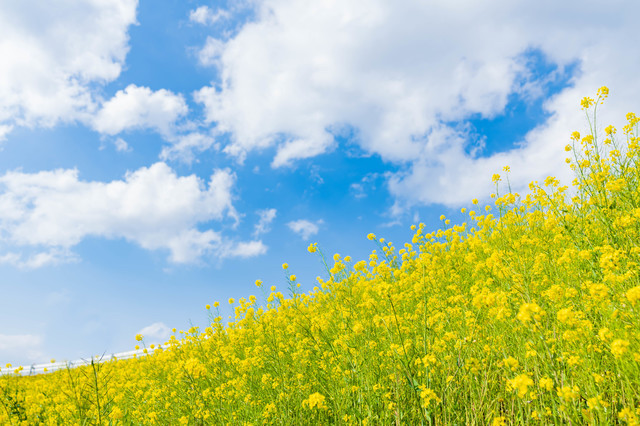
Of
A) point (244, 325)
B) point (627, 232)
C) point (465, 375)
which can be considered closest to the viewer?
point (465, 375)

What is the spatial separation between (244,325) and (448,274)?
3.45 meters

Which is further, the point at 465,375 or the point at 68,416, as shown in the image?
the point at 68,416

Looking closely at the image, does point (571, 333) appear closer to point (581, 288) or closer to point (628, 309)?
point (628, 309)

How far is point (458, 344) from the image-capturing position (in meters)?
3.00

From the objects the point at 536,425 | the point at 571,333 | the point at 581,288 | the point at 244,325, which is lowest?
the point at 536,425

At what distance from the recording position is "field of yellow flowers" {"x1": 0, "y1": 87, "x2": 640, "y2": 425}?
2.57 m

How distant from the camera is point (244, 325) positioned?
6711mm

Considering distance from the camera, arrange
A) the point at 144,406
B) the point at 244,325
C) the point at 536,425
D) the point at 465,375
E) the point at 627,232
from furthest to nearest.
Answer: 1. the point at 244,325
2. the point at 144,406
3. the point at 627,232
4. the point at 465,375
5. the point at 536,425

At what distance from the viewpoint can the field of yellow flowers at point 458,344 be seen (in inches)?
101


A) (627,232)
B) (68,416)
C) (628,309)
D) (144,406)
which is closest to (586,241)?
(627,232)

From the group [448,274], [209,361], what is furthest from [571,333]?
[209,361]

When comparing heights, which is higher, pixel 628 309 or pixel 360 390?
pixel 628 309

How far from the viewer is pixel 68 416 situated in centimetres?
590

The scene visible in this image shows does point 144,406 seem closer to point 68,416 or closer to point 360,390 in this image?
point 68,416
